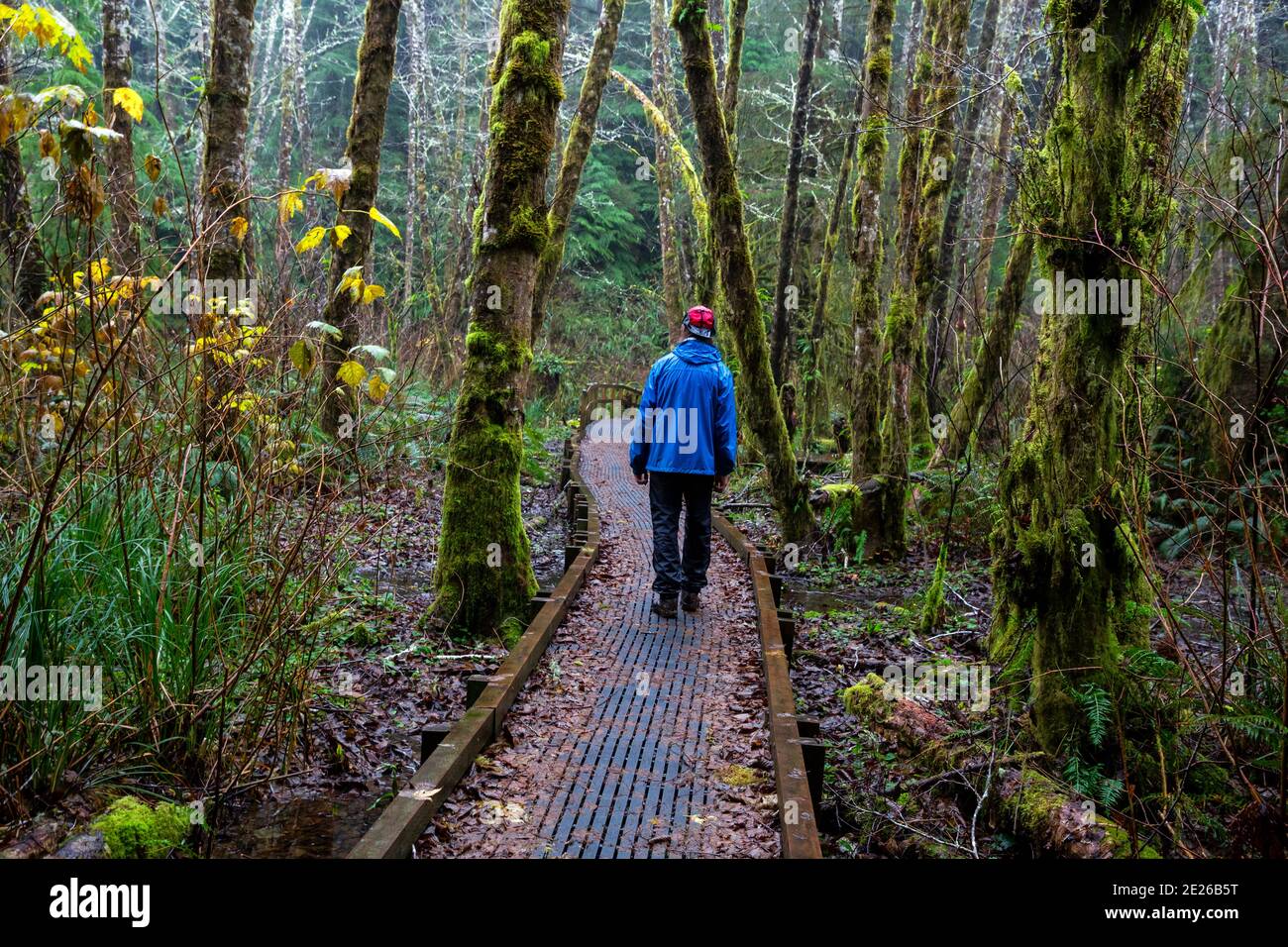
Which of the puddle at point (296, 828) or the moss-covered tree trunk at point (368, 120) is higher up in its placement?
the moss-covered tree trunk at point (368, 120)

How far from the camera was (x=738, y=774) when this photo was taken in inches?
178

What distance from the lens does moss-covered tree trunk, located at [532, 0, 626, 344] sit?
1364cm

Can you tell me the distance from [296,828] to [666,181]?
17.8m

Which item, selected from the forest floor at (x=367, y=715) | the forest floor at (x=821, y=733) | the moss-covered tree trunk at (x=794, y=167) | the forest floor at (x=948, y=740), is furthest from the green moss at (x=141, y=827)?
the moss-covered tree trunk at (x=794, y=167)

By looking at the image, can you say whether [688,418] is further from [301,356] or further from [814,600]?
[814,600]

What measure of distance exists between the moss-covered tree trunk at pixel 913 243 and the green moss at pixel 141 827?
9194 mm

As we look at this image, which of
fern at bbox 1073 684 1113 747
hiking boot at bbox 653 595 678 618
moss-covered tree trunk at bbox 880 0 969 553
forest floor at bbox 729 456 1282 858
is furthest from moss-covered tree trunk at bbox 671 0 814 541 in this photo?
fern at bbox 1073 684 1113 747

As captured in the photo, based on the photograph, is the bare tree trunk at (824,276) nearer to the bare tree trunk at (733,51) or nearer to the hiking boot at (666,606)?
the bare tree trunk at (733,51)

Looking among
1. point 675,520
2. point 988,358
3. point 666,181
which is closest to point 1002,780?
point 675,520

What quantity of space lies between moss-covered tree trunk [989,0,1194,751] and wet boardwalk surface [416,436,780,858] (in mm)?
1894

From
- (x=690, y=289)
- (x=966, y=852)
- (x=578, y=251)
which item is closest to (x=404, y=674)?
(x=966, y=852)

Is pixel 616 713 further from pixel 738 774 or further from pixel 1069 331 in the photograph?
pixel 1069 331

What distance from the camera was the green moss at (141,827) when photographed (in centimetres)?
323
